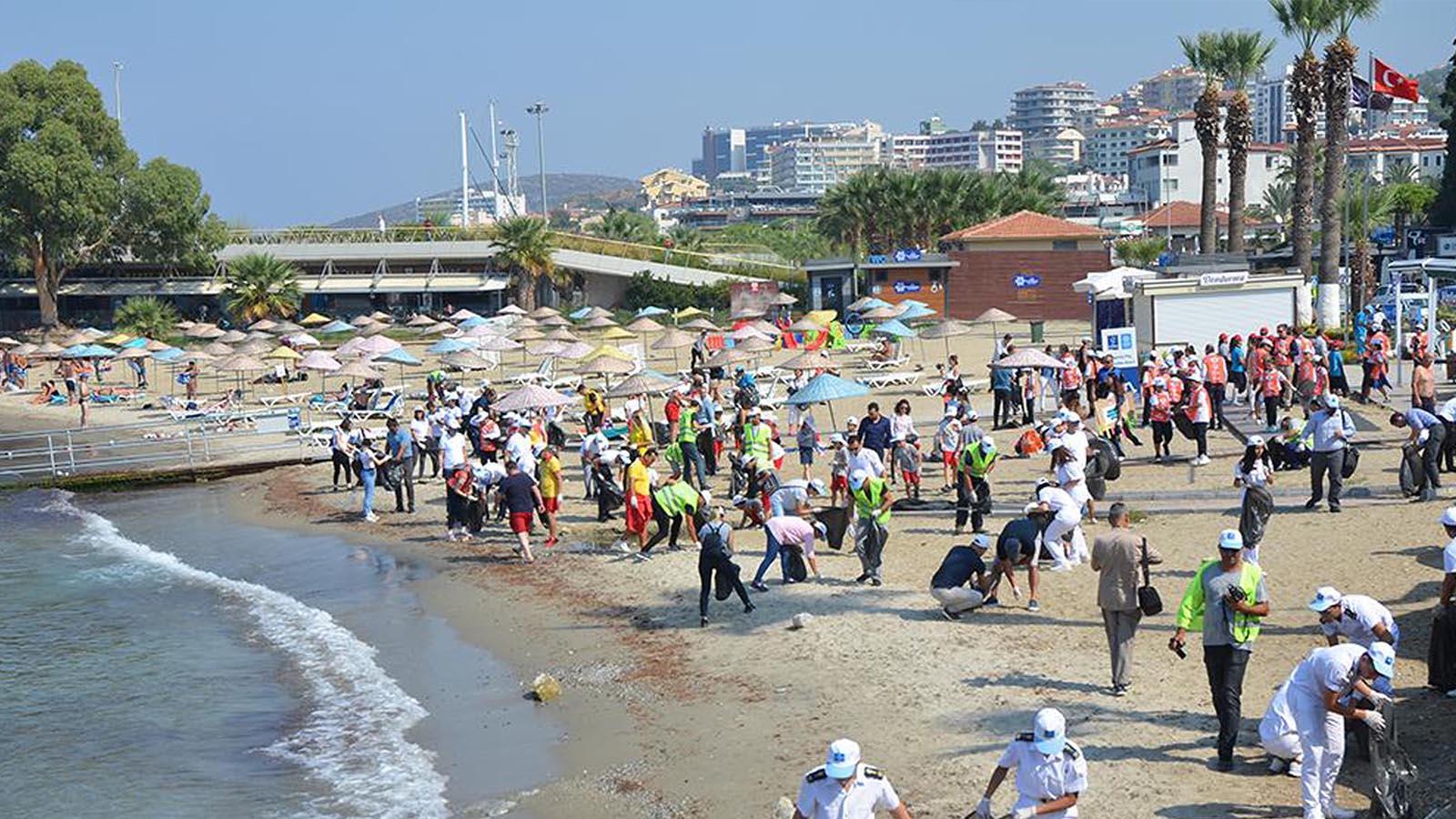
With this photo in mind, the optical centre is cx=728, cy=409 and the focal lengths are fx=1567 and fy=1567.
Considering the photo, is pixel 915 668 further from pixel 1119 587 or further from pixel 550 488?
pixel 550 488

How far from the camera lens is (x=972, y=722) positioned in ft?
36.4

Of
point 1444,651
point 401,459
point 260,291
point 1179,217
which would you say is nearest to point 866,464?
point 1444,651

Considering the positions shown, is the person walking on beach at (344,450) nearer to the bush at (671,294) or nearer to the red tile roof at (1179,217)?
the bush at (671,294)

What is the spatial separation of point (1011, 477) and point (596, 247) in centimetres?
4945

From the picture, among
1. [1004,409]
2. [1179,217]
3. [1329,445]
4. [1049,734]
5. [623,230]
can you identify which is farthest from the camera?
[1179,217]

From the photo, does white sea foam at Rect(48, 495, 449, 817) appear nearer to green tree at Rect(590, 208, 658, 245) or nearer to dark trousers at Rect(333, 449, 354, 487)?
dark trousers at Rect(333, 449, 354, 487)

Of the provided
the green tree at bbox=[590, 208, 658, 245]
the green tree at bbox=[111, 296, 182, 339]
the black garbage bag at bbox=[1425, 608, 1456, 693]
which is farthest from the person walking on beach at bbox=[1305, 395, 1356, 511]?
the green tree at bbox=[590, 208, 658, 245]

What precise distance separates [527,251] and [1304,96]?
1316 inches

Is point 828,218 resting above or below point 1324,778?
above

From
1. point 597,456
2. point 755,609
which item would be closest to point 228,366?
point 597,456

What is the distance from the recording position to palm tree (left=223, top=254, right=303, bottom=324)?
200ft

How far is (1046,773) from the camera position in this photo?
25.2 ft

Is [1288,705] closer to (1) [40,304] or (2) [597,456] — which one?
(2) [597,456]

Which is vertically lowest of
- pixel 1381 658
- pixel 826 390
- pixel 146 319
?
pixel 1381 658
